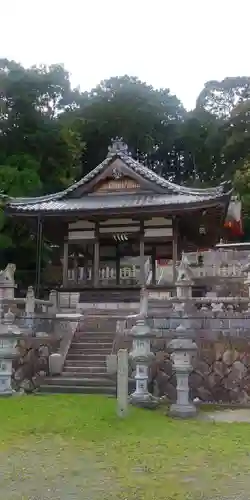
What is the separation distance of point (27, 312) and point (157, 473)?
29.7ft

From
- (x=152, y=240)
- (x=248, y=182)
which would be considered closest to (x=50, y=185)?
(x=248, y=182)

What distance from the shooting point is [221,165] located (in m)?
48.7

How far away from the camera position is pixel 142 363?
36.1 feet

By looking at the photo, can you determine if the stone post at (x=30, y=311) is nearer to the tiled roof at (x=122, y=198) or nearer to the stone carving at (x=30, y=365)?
the stone carving at (x=30, y=365)

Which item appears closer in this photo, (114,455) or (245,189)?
(114,455)

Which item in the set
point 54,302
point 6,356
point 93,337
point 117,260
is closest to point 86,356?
point 93,337

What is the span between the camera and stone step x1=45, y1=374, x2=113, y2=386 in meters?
12.6

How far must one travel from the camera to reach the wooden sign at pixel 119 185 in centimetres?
2292

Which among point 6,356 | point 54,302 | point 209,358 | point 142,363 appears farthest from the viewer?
point 54,302

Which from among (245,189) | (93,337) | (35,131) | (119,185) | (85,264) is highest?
(35,131)

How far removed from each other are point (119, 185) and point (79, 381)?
12.0 metres

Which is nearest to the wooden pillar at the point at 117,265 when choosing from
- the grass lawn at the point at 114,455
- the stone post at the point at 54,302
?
the stone post at the point at 54,302

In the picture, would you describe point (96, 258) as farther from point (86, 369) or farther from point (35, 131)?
point (35, 131)

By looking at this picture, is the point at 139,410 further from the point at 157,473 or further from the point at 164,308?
the point at 164,308
